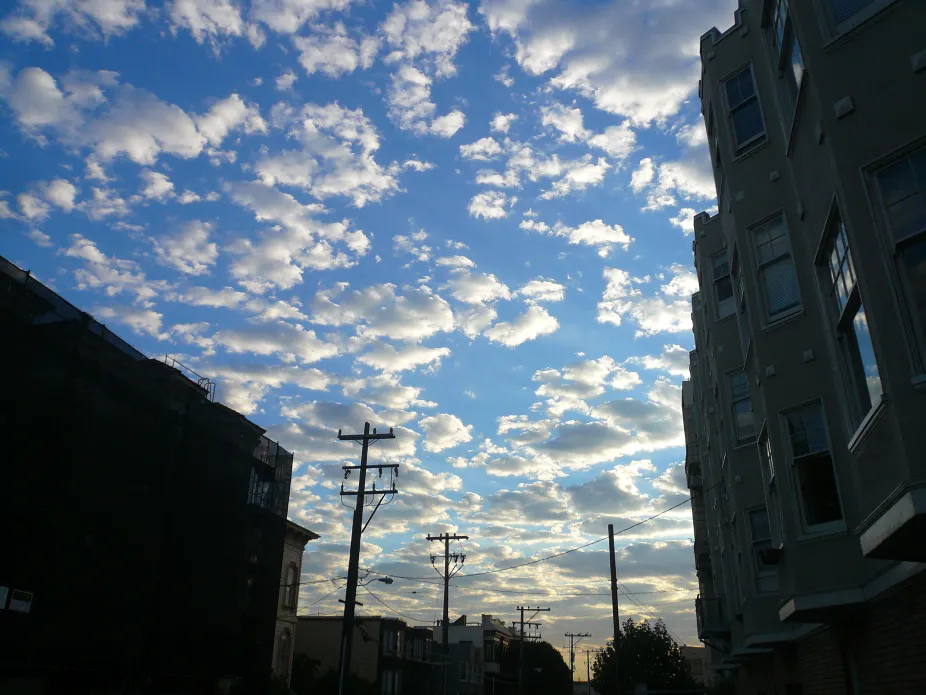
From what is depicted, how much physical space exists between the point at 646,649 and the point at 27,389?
42.4 m

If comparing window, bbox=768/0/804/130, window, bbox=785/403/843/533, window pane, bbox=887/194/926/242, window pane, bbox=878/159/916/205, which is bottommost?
window, bbox=785/403/843/533

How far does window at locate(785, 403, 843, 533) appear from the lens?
10891 mm

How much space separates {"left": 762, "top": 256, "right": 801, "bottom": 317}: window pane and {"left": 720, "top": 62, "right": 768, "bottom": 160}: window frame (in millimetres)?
2328

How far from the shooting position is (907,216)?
723cm

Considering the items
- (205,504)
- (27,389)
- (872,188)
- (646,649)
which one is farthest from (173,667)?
(646,649)

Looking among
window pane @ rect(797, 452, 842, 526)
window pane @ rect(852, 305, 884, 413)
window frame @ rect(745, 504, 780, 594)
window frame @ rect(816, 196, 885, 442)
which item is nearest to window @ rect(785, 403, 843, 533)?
window pane @ rect(797, 452, 842, 526)

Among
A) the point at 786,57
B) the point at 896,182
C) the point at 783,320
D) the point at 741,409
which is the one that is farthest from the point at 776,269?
the point at 741,409

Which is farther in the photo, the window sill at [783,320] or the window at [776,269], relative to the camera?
the window at [776,269]

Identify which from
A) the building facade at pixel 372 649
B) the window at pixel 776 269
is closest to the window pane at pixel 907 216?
the window at pixel 776 269

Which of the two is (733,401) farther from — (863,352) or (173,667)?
(173,667)

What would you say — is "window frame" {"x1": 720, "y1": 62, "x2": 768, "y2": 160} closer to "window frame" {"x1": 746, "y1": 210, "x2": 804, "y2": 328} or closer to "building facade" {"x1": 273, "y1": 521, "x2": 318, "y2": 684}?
"window frame" {"x1": 746, "y1": 210, "x2": 804, "y2": 328}

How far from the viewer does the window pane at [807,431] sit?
1115cm

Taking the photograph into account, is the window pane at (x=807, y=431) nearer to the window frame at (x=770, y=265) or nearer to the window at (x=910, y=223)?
Answer: the window frame at (x=770, y=265)

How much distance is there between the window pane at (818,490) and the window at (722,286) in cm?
891
